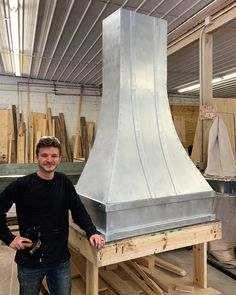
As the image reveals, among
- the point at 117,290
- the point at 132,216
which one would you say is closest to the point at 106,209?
the point at 132,216

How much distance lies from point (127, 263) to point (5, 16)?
3205 mm

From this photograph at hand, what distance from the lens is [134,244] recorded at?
164 cm

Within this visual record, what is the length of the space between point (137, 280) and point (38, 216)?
122cm

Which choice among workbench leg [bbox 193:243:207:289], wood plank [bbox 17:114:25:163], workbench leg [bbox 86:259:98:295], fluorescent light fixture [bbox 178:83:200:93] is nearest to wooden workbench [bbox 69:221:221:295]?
workbench leg [bbox 86:259:98:295]

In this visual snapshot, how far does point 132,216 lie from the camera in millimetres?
1679

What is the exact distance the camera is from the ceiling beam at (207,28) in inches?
116

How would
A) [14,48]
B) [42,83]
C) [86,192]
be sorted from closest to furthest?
[86,192] < [14,48] < [42,83]

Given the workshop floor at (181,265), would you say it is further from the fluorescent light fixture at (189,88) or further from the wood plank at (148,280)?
the fluorescent light fixture at (189,88)

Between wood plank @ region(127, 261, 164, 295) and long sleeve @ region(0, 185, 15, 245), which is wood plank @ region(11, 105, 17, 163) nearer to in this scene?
wood plank @ region(127, 261, 164, 295)

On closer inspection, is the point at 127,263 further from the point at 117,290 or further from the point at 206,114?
the point at 206,114

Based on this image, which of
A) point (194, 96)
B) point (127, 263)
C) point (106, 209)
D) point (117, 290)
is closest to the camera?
point (106, 209)

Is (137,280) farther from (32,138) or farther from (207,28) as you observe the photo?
(32,138)

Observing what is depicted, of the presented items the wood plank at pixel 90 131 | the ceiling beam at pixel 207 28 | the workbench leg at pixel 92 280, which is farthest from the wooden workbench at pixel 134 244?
the wood plank at pixel 90 131

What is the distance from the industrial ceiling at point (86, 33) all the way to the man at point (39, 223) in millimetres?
2200
